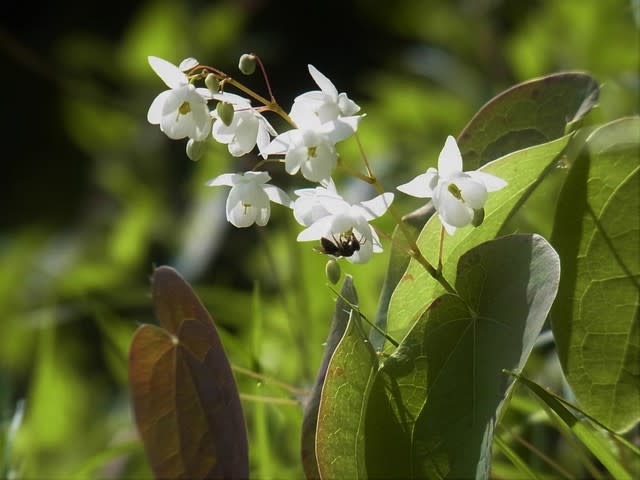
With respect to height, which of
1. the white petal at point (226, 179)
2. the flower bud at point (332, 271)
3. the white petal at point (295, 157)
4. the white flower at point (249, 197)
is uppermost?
the white petal at point (295, 157)

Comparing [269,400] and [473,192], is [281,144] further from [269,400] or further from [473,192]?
[269,400]

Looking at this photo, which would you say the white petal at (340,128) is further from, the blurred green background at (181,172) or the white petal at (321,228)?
the blurred green background at (181,172)

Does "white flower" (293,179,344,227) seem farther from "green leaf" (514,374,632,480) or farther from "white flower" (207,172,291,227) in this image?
"green leaf" (514,374,632,480)

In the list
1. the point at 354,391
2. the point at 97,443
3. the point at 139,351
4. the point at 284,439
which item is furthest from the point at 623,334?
the point at 97,443

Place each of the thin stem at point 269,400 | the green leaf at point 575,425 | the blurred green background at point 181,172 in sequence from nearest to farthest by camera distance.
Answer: the green leaf at point 575,425 → the thin stem at point 269,400 → the blurred green background at point 181,172

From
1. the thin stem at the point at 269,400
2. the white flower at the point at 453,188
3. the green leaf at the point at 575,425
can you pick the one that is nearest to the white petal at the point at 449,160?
the white flower at the point at 453,188

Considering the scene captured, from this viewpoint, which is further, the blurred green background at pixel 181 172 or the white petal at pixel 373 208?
the blurred green background at pixel 181 172
